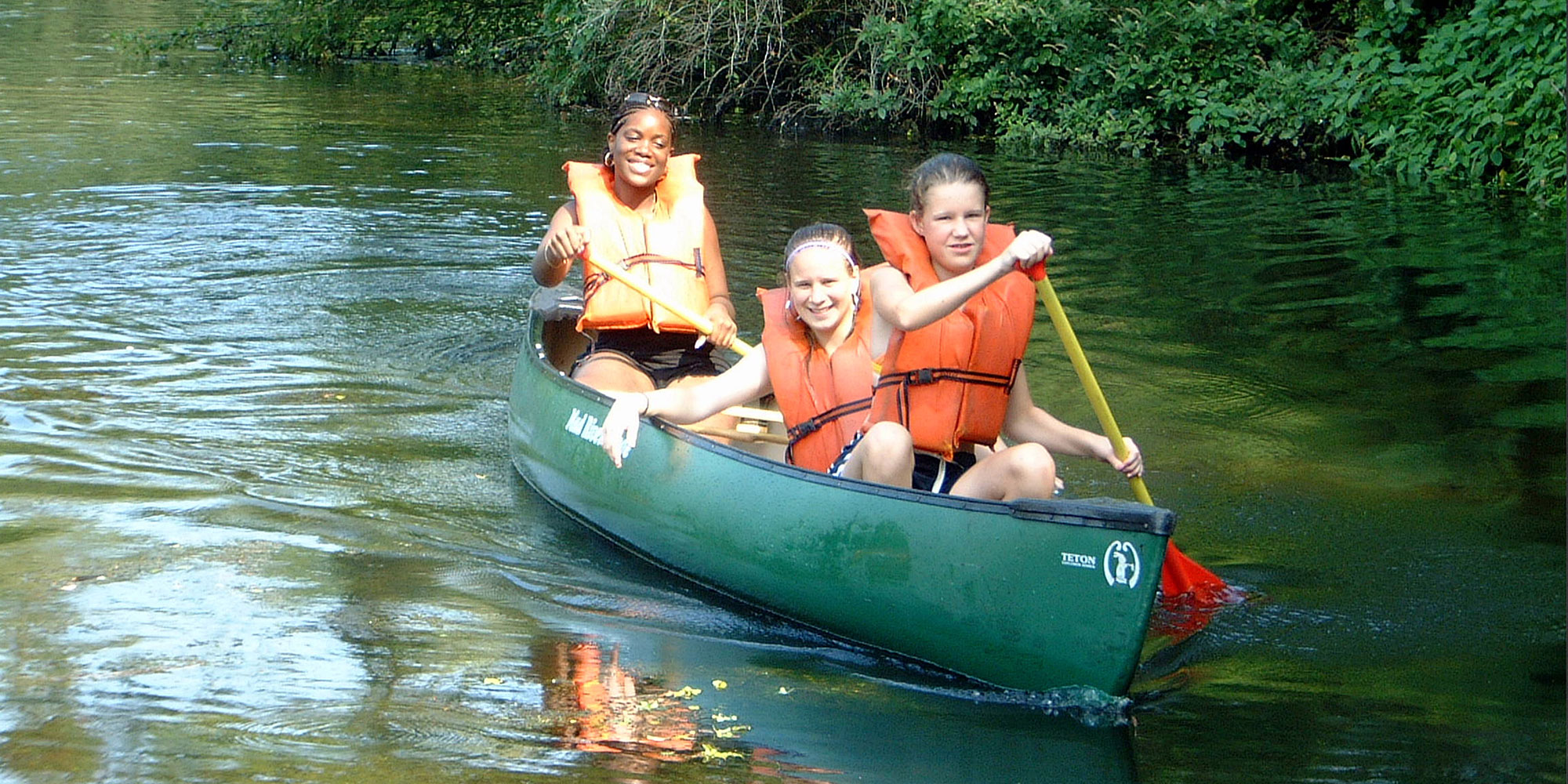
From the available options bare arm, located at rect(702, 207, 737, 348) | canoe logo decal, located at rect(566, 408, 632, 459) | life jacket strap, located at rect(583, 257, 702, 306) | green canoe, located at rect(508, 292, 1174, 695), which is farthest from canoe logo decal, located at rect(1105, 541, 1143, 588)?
life jacket strap, located at rect(583, 257, 702, 306)

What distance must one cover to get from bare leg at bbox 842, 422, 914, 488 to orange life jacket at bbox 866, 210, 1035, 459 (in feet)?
0.25

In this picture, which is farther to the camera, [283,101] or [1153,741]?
[283,101]

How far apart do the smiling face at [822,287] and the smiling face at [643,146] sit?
134 cm

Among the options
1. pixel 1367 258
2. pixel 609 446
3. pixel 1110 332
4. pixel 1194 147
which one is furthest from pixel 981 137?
pixel 609 446

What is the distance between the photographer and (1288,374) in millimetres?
6371

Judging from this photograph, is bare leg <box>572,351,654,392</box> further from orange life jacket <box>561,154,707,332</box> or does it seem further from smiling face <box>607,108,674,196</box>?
smiling face <box>607,108,674,196</box>

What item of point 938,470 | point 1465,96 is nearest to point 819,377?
point 938,470

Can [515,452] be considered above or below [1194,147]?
below

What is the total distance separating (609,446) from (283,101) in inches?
460

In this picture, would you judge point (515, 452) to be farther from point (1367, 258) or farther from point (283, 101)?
point (283, 101)

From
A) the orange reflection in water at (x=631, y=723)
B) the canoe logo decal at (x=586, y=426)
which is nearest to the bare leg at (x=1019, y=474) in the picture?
the orange reflection in water at (x=631, y=723)

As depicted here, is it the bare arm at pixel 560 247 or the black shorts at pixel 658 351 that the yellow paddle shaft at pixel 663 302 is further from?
the black shorts at pixel 658 351

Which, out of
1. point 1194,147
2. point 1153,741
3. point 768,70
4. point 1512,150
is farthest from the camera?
point 768,70

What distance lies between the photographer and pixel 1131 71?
41.1 feet
